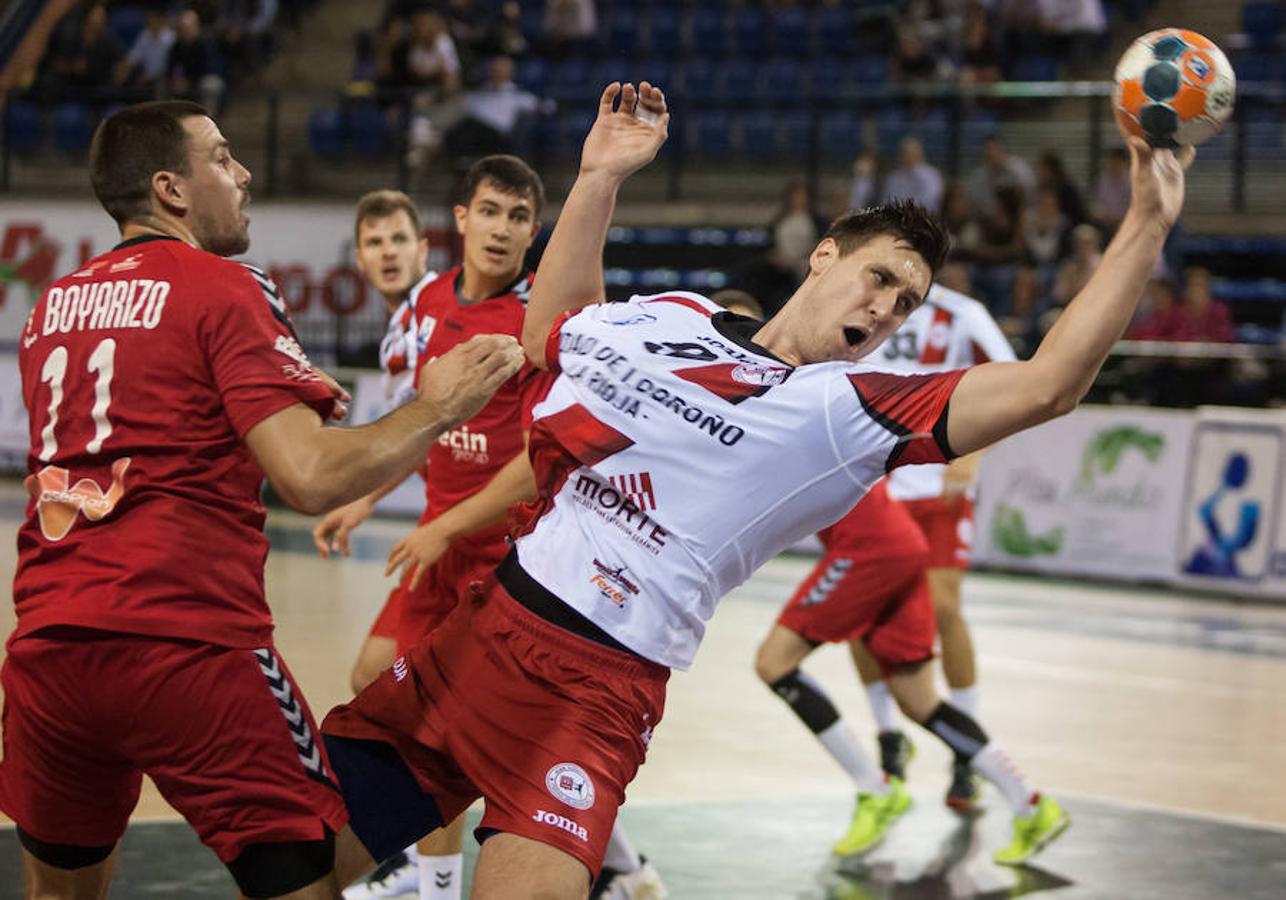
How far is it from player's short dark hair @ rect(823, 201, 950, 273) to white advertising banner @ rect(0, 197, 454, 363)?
14.7 meters

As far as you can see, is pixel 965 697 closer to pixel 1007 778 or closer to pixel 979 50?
pixel 1007 778

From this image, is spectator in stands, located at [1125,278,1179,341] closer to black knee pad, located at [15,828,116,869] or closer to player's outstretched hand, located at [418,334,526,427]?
player's outstretched hand, located at [418,334,526,427]

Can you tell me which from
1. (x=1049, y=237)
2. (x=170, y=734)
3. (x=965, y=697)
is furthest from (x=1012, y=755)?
(x=1049, y=237)

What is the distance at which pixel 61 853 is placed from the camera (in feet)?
13.0

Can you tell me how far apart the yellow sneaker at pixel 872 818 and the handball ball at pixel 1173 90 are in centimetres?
367

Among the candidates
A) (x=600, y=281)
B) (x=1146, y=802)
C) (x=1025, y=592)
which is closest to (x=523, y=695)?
(x=600, y=281)

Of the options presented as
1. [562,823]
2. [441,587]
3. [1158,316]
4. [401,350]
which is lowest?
[1158,316]

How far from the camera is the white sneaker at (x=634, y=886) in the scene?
584 cm

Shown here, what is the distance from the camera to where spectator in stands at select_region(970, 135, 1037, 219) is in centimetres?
1678

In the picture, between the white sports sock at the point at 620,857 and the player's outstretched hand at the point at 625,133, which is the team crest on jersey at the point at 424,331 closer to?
the white sports sock at the point at 620,857

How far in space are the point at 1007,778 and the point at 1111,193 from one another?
1049 cm

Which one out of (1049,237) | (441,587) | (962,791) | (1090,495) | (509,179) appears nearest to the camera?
(441,587)

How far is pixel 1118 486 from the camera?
46.9ft

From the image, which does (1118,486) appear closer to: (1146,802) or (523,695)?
(1146,802)
